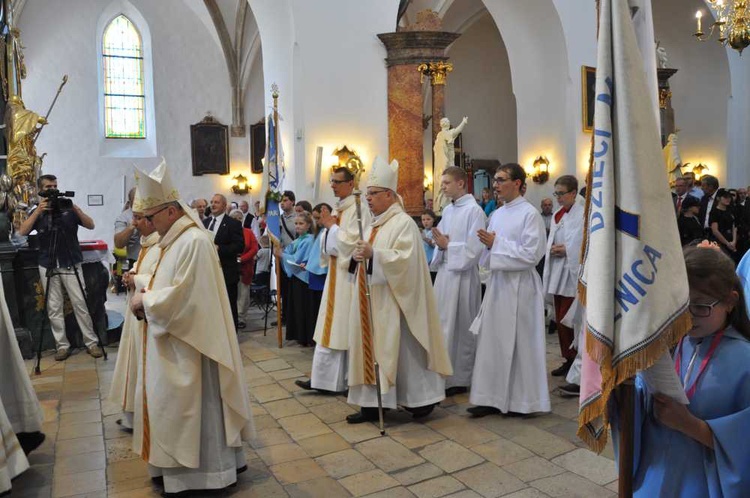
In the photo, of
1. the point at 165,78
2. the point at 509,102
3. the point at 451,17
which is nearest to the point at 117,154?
the point at 165,78

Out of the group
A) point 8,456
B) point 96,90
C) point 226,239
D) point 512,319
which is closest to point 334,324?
point 512,319

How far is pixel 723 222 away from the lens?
926 centimetres

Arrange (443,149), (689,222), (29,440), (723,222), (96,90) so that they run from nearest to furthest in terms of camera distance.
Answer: (29,440) → (689,222) → (723,222) → (443,149) → (96,90)

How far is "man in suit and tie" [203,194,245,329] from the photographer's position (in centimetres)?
796

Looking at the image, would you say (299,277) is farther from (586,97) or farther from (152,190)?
(586,97)

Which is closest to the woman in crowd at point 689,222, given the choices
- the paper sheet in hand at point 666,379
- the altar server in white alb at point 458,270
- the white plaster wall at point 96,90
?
the altar server in white alb at point 458,270

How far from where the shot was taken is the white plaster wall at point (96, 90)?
54.8 feet

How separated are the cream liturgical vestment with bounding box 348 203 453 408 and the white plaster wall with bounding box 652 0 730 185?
54.0 ft

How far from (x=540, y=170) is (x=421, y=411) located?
31.6 feet

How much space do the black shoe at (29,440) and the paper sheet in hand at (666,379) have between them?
3.82 metres

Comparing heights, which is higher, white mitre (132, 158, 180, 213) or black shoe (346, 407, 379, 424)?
white mitre (132, 158, 180, 213)

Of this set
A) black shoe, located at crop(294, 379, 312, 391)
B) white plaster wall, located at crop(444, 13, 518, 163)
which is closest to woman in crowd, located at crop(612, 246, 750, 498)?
black shoe, located at crop(294, 379, 312, 391)

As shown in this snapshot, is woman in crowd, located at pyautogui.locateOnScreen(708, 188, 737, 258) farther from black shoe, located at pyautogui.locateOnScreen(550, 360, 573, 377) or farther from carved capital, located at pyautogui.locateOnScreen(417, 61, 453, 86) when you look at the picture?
carved capital, located at pyautogui.locateOnScreen(417, 61, 453, 86)

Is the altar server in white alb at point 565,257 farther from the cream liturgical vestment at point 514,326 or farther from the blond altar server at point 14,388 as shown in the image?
the blond altar server at point 14,388
